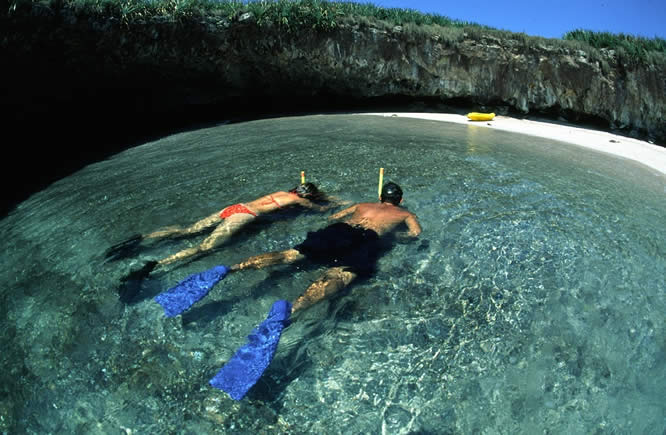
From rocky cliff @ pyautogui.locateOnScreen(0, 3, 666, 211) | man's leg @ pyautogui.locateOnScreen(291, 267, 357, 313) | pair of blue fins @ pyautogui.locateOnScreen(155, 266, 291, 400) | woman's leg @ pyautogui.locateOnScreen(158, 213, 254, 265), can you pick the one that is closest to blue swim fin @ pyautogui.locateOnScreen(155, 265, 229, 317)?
pair of blue fins @ pyautogui.locateOnScreen(155, 266, 291, 400)

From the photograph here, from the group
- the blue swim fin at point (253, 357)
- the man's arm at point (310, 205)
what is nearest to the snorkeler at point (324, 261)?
the blue swim fin at point (253, 357)

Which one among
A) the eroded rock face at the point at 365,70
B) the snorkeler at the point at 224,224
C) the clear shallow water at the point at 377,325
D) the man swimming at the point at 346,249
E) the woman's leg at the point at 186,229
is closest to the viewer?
the clear shallow water at the point at 377,325

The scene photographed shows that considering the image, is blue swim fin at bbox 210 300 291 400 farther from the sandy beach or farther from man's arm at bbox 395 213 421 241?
the sandy beach

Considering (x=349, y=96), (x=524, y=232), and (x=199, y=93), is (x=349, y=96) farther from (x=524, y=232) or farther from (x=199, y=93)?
(x=524, y=232)

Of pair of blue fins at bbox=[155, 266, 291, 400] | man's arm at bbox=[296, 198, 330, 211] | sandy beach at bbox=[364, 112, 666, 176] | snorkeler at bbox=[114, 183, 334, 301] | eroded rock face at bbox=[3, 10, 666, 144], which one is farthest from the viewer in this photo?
eroded rock face at bbox=[3, 10, 666, 144]

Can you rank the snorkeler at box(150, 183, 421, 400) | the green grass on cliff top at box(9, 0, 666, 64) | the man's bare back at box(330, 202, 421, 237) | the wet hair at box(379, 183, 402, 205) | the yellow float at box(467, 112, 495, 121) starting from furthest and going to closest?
the yellow float at box(467, 112, 495, 121)
the green grass on cliff top at box(9, 0, 666, 64)
the wet hair at box(379, 183, 402, 205)
the man's bare back at box(330, 202, 421, 237)
the snorkeler at box(150, 183, 421, 400)

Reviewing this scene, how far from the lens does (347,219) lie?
5074mm

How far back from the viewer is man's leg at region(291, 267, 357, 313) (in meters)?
3.56

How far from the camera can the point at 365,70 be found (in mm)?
16188

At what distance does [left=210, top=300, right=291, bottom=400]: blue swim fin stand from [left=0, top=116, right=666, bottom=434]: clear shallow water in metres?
0.09

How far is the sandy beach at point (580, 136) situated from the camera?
10812 mm

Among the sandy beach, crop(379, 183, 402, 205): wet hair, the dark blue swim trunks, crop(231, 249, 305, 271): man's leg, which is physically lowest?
crop(231, 249, 305, 271): man's leg

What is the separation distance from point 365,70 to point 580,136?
8.35 m

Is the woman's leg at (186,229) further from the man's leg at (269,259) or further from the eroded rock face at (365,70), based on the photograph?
the eroded rock face at (365,70)
